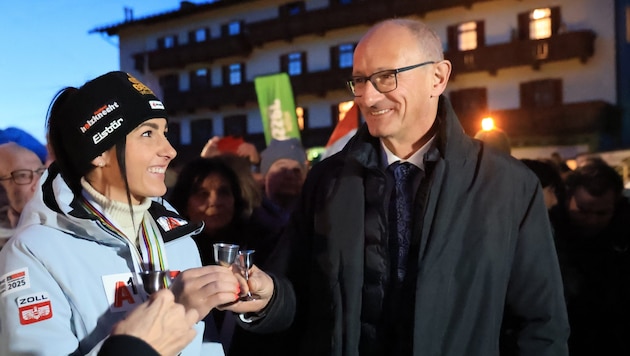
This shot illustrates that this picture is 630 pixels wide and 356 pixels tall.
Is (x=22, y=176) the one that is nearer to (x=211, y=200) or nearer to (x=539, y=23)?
(x=211, y=200)

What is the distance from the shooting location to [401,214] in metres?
2.41

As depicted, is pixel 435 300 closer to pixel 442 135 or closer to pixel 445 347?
pixel 445 347

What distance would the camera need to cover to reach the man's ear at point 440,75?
251 cm

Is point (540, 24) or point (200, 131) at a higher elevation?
point (540, 24)

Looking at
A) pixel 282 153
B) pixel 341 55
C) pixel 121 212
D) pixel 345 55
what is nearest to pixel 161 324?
pixel 121 212

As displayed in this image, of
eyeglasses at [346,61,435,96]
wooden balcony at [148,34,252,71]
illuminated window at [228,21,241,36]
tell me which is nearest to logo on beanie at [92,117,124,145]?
eyeglasses at [346,61,435,96]

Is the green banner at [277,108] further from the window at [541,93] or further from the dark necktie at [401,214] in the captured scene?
the window at [541,93]

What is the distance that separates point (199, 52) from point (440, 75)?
30.2 meters

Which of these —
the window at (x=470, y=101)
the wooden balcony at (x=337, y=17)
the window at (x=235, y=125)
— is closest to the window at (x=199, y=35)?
the wooden balcony at (x=337, y=17)

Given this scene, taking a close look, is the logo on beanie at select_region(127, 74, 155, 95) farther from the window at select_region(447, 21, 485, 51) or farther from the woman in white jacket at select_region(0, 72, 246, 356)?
the window at select_region(447, 21, 485, 51)

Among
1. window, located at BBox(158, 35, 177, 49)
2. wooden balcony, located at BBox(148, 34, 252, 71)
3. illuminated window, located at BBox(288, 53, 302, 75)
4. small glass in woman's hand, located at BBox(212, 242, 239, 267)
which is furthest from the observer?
window, located at BBox(158, 35, 177, 49)

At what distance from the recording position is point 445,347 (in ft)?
7.22

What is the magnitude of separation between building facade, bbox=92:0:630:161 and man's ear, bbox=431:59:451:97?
1992cm

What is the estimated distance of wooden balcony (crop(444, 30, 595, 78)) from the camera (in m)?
20.7
